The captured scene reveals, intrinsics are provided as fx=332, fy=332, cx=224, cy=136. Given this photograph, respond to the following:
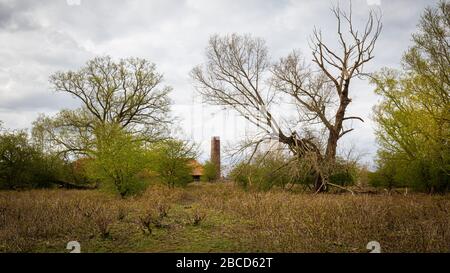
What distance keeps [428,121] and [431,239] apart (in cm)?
1231

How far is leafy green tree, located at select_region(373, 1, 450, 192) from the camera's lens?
1380 cm

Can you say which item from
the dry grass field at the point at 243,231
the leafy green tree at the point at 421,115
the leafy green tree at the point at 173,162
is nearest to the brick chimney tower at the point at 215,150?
the leafy green tree at the point at 173,162

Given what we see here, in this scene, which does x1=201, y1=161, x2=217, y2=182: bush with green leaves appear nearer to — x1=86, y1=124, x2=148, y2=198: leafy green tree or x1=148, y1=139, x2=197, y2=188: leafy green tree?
x1=148, y1=139, x2=197, y2=188: leafy green tree

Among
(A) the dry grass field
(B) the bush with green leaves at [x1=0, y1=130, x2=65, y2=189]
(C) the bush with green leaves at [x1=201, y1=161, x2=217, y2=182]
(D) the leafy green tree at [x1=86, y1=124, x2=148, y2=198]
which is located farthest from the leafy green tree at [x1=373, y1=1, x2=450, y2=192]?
(B) the bush with green leaves at [x1=0, y1=130, x2=65, y2=189]

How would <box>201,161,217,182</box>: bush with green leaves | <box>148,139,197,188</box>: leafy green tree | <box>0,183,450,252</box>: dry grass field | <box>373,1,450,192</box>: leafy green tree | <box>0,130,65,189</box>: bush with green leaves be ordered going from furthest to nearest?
<box>201,161,217,182</box>: bush with green leaves → <box>148,139,197,188</box>: leafy green tree → <box>0,130,65,189</box>: bush with green leaves → <box>373,1,450,192</box>: leafy green tree → <box>0,183,450,252</box>: dry grass field

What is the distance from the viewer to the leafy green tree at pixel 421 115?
1380cm

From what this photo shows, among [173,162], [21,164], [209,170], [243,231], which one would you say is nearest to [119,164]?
[173,162]

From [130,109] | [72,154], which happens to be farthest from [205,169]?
[72,154]

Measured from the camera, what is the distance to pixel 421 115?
17266 millimetres

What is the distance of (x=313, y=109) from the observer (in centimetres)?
1947

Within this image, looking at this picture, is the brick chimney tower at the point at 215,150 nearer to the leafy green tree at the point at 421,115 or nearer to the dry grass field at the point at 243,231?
the leafy green tree at the point at 421,115

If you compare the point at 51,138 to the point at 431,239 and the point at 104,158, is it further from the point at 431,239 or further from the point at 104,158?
the point at 431,239

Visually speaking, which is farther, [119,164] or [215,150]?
[215,150]

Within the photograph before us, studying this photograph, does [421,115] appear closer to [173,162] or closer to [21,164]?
[173,162]
